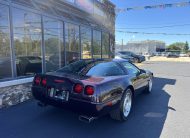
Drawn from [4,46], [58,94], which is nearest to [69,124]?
[58,94]

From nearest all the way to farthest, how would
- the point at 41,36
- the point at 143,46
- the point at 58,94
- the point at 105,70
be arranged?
the point at 58,94, the point at 105,70, the point at 41,36, the point at 143,46

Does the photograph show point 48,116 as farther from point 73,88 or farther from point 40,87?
point 73,88

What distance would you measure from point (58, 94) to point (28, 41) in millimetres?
4309

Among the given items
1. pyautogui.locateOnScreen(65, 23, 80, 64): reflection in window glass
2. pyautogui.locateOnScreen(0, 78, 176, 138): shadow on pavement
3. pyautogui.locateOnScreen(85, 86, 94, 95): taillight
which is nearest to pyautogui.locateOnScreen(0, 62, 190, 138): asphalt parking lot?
pyautogui.locateOnScreen(0, 78, 176, 138): shadow on pavement

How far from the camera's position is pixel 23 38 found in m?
7.19

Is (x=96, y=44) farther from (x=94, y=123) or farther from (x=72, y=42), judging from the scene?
(x=94, y=123)

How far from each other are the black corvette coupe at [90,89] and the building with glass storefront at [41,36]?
6.04 feet

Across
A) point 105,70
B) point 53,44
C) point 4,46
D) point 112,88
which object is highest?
point 53,44

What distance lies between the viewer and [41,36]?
7.00 meters

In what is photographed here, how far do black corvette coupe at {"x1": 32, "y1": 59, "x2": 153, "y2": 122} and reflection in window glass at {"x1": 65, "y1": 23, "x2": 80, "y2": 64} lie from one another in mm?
4197

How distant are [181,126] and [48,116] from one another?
115 inches

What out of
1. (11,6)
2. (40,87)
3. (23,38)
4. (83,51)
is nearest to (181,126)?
(40,87)

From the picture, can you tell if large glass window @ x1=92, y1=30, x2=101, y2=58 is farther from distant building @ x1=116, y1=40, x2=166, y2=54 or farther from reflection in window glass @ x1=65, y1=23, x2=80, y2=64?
distant building @ x1=116, y1=40, x2=166, y2=54

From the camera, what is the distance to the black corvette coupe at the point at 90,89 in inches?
139
